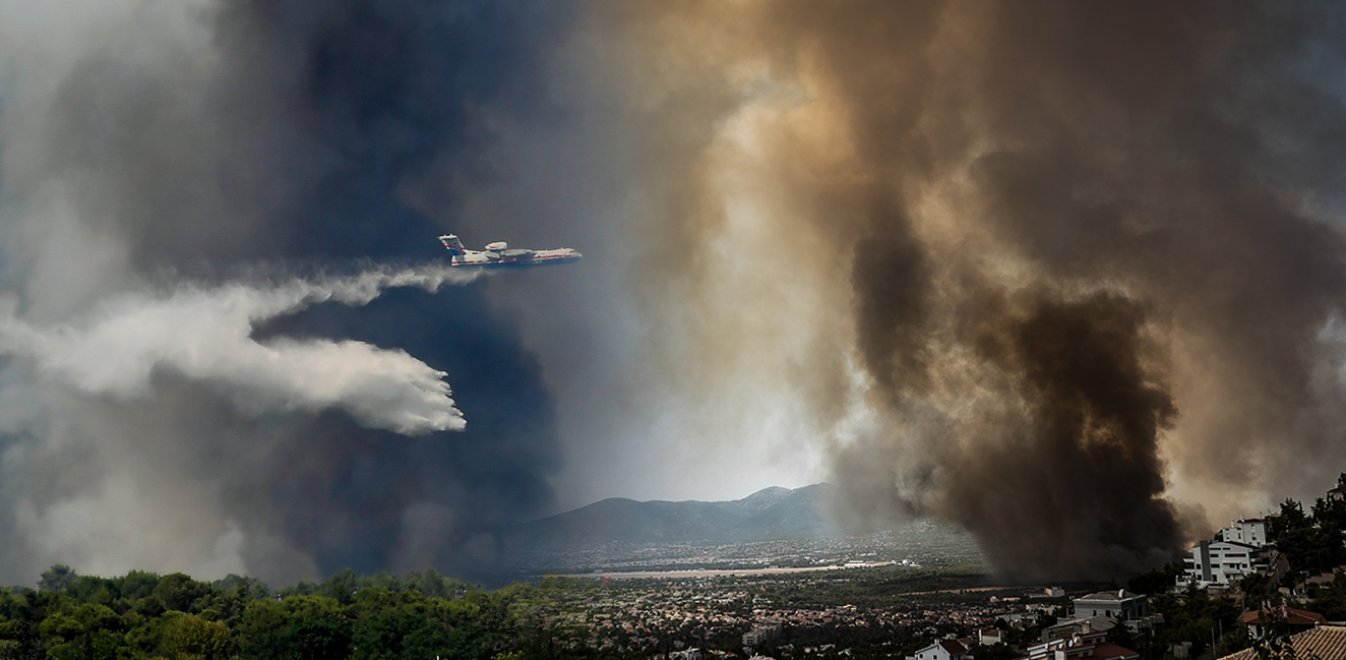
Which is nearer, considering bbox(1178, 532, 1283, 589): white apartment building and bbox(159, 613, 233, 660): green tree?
bbox(159, 613, 233, 660): green tree

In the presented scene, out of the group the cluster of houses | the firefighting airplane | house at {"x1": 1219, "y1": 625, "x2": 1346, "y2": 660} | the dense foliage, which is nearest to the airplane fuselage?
the firefighting airplane

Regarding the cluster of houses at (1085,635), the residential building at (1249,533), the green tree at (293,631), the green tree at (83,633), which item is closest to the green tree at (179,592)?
the green tree at (83,633)

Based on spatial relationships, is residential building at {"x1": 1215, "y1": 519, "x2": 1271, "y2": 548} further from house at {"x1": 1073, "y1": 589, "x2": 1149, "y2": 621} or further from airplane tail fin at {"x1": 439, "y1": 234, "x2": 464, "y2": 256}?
airplane tail fin at {"x1": 439, "y1": 234, "x2": 464, "y2": 256}

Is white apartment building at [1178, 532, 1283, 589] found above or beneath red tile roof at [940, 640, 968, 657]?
above

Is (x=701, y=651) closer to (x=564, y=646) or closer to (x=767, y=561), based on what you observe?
(x=564, y=646)

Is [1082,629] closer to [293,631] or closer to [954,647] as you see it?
[954,647]

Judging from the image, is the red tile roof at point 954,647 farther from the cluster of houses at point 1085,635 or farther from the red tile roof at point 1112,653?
the red tile roof at point 1112,653
